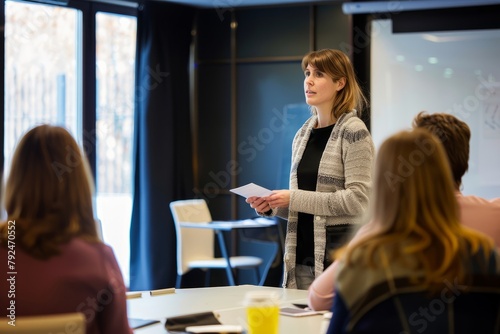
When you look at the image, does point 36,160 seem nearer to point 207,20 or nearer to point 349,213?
point 349,213

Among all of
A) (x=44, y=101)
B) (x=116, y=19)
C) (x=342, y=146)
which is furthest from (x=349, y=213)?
(x=116, y=19)

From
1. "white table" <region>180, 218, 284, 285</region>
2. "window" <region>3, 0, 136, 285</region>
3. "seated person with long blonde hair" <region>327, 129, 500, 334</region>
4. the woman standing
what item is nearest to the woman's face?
the woman standing

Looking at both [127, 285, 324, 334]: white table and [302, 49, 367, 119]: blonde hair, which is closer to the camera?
[127, 285, 324, 334]: white table

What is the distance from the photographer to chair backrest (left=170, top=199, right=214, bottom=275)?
5645 mm

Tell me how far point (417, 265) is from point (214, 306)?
96 cm

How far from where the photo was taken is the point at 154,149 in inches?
245

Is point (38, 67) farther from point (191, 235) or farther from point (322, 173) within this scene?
point (322, 173)

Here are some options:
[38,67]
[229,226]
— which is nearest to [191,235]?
[229,226]

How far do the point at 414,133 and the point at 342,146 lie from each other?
1.22m

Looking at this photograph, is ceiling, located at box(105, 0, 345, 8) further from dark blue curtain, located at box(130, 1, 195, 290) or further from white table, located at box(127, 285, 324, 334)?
white table, located at box(127, 285, 324, 334)

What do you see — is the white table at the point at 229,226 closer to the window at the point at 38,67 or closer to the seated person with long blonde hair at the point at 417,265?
the window at the point at 38,67

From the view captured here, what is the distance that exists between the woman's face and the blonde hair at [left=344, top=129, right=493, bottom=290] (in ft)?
4.30

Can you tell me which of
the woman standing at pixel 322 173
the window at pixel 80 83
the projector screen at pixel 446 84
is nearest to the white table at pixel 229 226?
the window at pixel 80 83

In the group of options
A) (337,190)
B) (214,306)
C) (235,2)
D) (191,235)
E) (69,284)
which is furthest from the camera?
(235,2)
